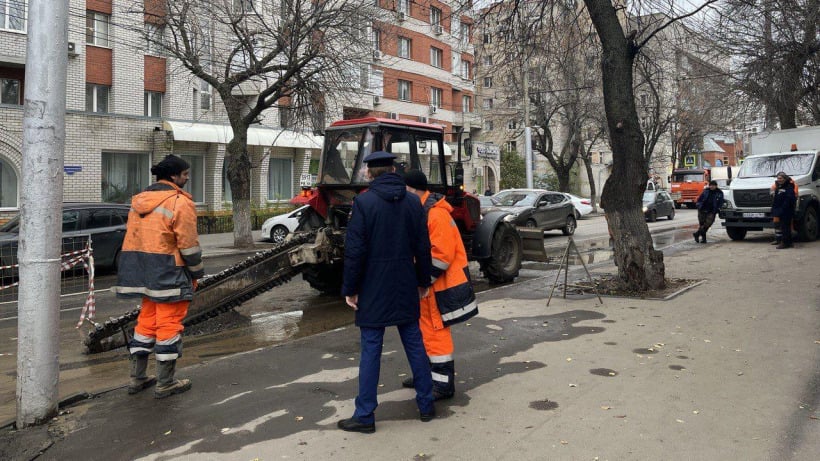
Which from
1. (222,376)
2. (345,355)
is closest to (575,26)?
(345,355)

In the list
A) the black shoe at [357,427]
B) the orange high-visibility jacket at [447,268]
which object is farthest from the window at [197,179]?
the black shoe at [357,427]

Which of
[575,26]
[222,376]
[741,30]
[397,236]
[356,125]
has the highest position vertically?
[741,30]

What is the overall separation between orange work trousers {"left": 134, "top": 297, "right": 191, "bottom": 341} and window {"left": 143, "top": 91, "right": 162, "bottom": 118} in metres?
19.7

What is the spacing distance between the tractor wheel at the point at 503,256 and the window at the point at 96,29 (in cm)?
1665

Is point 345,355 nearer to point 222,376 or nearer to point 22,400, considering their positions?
point 222,376

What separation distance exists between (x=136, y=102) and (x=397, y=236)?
20867 mm

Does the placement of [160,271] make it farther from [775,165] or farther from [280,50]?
[775,165]

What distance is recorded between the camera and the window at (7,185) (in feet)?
64.4

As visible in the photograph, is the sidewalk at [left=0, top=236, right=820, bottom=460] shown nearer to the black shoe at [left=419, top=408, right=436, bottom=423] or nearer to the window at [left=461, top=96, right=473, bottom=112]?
the black shoe at [left=419, top=408, right=436, bottom=423]

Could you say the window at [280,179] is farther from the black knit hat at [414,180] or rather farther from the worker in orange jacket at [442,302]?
the worker in orange jacket at [442,302]

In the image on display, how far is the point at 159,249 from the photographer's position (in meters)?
5.12

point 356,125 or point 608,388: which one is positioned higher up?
point 356,125

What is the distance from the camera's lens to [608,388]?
5.14 m

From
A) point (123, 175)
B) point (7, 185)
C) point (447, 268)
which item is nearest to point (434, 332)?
point (447, 268)
